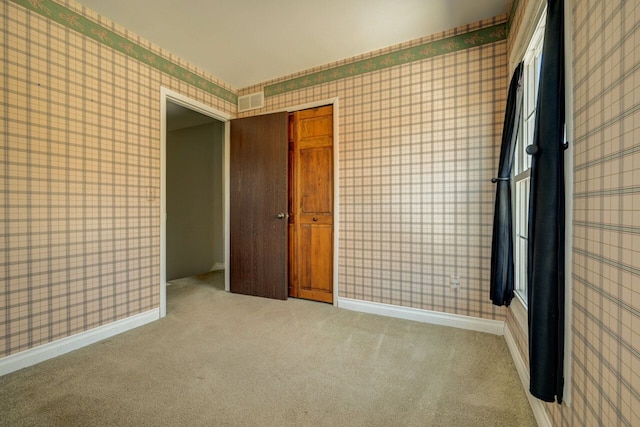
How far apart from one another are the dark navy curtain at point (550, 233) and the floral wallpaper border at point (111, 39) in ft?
9.88

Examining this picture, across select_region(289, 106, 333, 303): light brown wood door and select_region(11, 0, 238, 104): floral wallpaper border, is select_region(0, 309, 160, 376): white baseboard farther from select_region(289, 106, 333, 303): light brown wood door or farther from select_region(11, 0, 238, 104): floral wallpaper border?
select_region(11, 0, 238, 104): floral wallpaper border

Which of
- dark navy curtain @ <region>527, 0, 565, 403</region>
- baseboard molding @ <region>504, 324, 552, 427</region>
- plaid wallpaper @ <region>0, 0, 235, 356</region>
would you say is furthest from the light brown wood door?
dark navy curtain @ <region>527, 0, 565, 403</region>

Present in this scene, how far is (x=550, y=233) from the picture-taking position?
41.5 inches

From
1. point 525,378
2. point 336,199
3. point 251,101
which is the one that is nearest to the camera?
point 525,378

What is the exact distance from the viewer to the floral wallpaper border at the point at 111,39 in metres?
1.93

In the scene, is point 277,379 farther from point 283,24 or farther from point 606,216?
point 283,24

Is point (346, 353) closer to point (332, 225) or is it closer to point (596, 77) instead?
point (332, 225)

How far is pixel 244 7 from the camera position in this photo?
2105 mm

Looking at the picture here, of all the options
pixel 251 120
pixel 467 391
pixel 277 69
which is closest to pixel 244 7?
pixel 277 69

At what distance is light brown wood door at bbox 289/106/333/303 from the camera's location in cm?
306

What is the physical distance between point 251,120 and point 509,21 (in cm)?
267

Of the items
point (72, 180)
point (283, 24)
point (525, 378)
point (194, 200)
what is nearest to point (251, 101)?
point (283, 24)

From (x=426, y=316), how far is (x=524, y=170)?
1.48m

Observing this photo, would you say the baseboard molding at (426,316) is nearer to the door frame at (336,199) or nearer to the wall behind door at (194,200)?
the door frame at (336,199)
